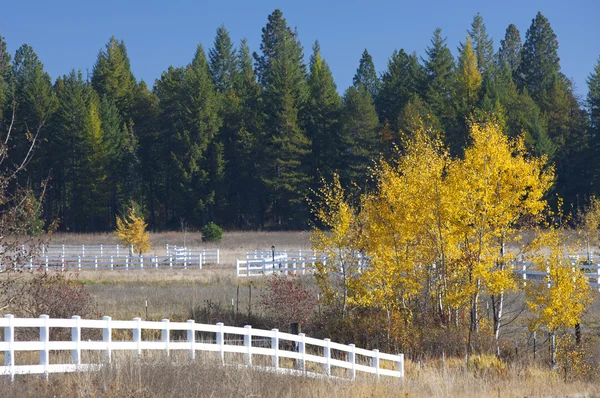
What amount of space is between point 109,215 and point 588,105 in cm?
4832

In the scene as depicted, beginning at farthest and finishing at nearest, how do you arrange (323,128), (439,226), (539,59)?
(539,59) → (323,128) → (439,226)

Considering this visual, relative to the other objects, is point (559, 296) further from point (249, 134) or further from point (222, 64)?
point (222, 64)

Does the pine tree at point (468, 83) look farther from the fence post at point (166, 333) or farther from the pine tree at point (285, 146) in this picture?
the fence post at point (166, 333)

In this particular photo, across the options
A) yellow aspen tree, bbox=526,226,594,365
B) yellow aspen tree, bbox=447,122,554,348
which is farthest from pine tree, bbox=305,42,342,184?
yellow aspen tree, bbox=526,226,594,365

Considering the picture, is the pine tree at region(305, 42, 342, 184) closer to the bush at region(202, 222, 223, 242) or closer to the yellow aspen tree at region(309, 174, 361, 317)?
the bush at region(202, 222, 223, 242)

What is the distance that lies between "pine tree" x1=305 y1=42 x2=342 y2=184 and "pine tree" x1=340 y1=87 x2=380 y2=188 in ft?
6.19

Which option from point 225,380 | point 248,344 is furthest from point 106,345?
point 248,344

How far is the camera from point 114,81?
8788 cm

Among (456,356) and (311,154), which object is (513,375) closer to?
(456,356)

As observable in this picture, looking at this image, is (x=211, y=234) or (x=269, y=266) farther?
(x=211, y=234)

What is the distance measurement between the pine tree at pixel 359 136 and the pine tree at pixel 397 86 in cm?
236

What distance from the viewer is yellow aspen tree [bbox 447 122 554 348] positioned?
23531 millimetres

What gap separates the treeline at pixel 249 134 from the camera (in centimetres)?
7138

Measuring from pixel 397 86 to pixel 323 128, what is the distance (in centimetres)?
893
